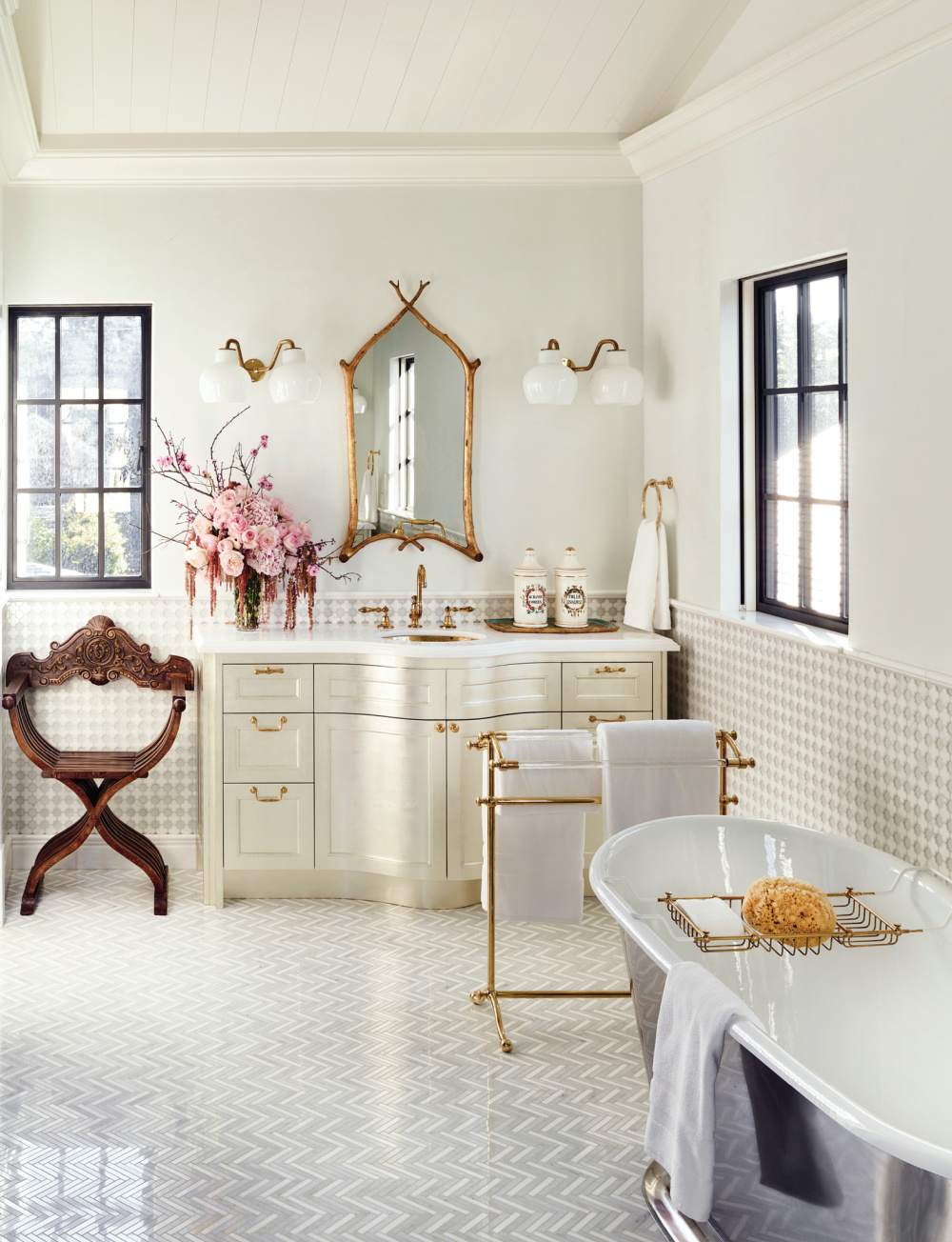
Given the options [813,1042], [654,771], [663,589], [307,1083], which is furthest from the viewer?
[663,589]

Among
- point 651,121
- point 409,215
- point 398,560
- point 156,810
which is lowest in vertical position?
point 156,810

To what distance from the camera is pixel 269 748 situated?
14.0 feet

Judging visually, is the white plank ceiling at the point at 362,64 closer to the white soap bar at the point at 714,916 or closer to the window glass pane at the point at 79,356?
the window glass pane at the point at 79,356

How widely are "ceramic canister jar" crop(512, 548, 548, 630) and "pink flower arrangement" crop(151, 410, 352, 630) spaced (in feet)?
2.49

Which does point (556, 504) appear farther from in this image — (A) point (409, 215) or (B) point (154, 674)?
(B) point (154, 674)

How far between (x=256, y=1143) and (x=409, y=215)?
3.53 m

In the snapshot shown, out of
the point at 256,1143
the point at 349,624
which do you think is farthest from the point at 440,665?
the point at 256,1143

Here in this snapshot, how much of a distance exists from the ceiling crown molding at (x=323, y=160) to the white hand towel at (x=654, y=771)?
2.55m

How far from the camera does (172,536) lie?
4.73 m

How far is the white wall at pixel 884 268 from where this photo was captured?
9.41 feet

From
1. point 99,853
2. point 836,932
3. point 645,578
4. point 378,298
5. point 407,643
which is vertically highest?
point 378,298

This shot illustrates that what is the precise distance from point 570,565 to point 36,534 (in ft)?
7.40

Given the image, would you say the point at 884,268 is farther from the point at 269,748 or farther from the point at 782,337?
the point at 269,748

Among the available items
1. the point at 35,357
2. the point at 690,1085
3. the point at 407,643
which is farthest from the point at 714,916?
the point at 35,357
